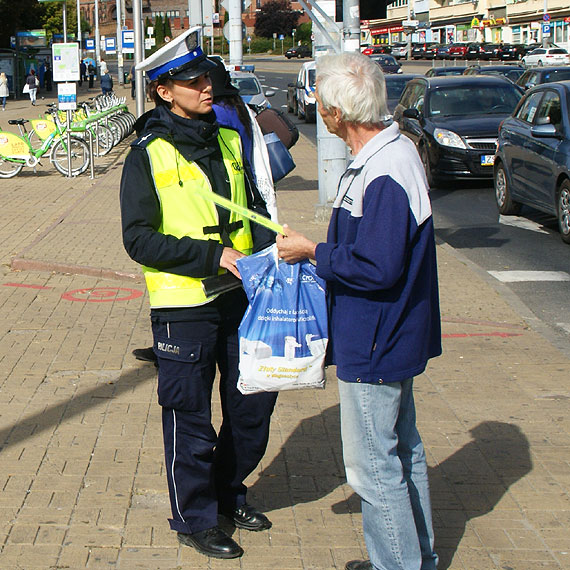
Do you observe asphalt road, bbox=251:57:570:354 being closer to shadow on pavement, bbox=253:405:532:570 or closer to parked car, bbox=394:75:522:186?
parked car, bbox=394:75:522:186

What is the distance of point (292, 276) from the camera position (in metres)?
3.40

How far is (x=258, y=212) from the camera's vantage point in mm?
3988

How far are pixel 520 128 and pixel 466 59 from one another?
69.4 metres

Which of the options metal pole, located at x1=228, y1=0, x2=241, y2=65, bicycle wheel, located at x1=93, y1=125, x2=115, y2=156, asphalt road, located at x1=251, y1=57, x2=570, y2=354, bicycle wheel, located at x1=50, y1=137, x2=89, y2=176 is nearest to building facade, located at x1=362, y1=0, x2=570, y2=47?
metal pole, located at x1=228, y1=0, x2=241, y2=65

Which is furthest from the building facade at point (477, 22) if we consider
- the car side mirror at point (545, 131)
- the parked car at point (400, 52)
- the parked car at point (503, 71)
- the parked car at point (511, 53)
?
the car side mirror at point (545, 131)

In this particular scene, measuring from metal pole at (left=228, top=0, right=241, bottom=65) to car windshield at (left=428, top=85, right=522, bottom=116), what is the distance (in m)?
12.3

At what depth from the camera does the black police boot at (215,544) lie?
3.84 metres

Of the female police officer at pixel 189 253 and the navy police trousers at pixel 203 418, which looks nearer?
the female police officer at pixel 189 253

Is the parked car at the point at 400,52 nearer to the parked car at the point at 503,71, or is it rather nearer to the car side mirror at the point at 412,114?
the parked car at the point at 503,71

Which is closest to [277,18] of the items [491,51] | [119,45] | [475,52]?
[475,52]

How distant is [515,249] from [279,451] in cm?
700

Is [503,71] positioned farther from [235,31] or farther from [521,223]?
[521,223]

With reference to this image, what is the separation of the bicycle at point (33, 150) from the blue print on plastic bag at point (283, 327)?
16.1 metres

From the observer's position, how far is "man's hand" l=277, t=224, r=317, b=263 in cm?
333
